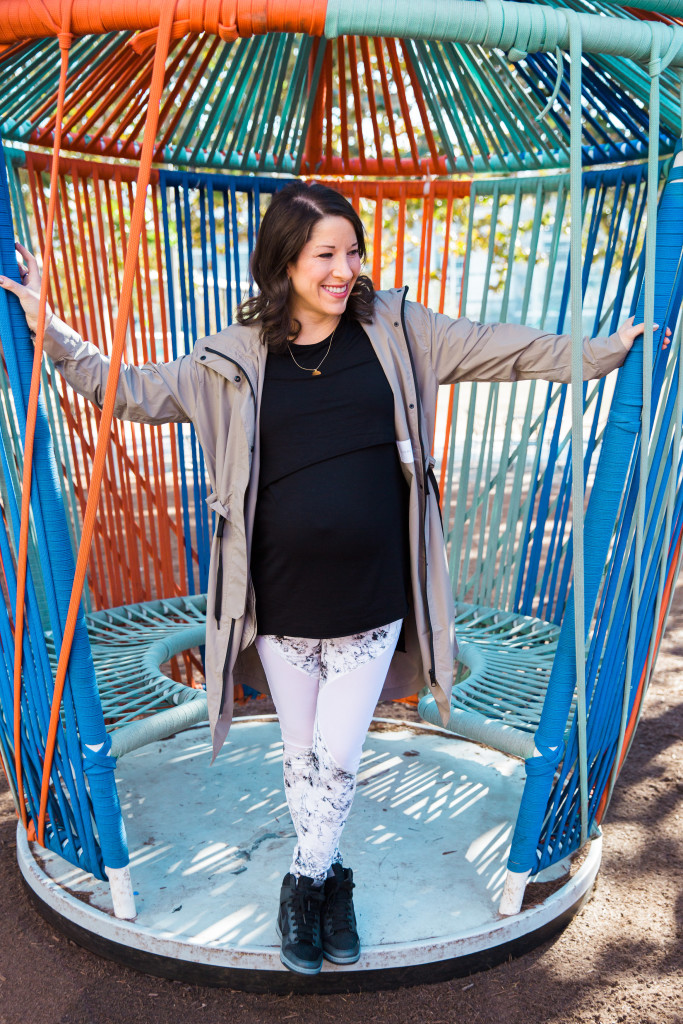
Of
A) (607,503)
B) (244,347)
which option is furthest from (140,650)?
(607,503)

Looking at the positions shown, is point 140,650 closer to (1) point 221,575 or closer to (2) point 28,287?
(1) point 221,575

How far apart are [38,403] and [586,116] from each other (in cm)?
195

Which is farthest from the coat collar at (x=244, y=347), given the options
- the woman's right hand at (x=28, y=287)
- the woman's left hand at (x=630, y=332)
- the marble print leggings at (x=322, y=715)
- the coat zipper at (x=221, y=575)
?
the marble print leggings at (x=322, y=715)

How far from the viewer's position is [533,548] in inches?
130

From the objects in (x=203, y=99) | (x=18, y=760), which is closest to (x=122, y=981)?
(x=18, y=760)

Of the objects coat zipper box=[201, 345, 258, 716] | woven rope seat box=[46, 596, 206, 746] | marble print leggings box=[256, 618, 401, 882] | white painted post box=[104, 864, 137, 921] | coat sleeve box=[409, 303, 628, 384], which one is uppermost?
coat sleeve box=[409, 303, 628, 384]

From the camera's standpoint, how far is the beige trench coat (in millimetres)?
2014

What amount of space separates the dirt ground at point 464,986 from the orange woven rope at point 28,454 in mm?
370

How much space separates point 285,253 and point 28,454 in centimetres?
72

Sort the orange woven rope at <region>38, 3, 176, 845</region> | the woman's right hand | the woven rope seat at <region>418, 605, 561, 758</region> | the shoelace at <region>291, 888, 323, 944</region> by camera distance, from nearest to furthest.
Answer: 1. the orange woven rope at <region>38, 3, 176, 845</region>
2. the woman's right hand
3. the shoelace at <region>291, 888, 323, 944</region>
4. the woven rope seat at <region>418, 605, 561, 758</region>

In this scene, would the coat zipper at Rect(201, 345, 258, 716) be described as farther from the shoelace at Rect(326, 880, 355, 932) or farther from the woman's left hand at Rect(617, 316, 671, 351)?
the woman's left hand at Rect(617, 316, 671, 351)

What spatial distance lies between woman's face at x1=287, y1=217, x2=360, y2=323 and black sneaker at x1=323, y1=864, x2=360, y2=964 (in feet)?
4.57

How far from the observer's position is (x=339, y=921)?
2270 millimetres

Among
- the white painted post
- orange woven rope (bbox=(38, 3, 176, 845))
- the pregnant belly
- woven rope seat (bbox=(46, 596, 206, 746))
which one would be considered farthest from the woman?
woven rope seat (bbox=(46, 596, 206, 746))
